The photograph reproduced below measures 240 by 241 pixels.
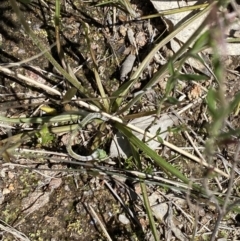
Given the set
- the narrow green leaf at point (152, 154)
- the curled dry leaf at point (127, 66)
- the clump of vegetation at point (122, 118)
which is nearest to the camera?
the narrow green leaf at point (152, 154)

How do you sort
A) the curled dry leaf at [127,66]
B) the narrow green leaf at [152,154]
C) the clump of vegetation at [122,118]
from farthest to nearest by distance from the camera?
the curled dry leaf at [127,66] < the clump of vegetation at [122,118] < the narrow green leaf at [152,154]

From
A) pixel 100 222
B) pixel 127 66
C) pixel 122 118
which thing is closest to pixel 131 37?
pixel 127 66

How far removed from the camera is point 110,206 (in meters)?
1.68

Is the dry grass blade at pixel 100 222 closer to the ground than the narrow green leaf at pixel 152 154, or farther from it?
closer to the ground

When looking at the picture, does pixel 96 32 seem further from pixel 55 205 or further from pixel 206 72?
pixel 55 205

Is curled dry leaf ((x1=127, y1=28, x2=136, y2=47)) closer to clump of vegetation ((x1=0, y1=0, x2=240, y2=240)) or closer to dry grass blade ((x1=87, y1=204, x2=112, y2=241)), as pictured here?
clump of vegetation ((x1=0, y1=0, x2=240, y2=240))

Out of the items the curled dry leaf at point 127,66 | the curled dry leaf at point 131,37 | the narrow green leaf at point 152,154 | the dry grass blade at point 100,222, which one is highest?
the curled dry leaf at point 131,37

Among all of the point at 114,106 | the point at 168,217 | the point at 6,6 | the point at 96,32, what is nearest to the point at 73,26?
the point at 96,32

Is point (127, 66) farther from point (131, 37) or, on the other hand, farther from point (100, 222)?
point (100, 222)

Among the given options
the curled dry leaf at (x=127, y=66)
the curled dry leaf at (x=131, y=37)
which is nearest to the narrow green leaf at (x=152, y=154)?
the curled dry leaf at (x=127, y=66)

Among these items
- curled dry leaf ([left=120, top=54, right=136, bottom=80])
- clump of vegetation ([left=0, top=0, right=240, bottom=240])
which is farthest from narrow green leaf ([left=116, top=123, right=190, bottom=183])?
curled dry leaf ([left=120, top=54, right=136, bottom=80])

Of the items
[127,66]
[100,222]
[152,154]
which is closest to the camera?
[152,154]

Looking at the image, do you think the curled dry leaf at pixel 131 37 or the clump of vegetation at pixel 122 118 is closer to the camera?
the clump of vegetation at pixel 122 118

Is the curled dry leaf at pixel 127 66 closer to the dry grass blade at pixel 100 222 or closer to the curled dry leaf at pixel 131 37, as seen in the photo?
the curled dry leaf at pixel 131 37
